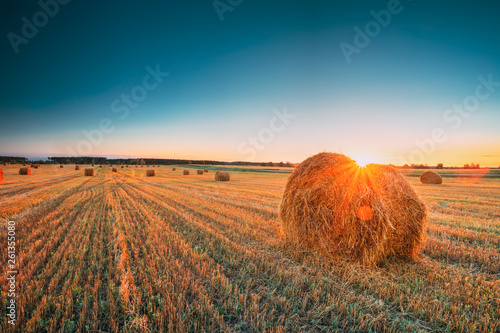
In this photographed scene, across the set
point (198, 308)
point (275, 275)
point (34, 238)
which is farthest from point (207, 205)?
point (198, 308)

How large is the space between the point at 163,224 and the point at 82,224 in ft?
8.13

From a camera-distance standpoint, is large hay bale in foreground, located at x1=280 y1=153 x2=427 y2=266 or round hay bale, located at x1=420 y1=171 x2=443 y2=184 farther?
round hay bale, located at x1=420 y1=171 x2=443 y2=184

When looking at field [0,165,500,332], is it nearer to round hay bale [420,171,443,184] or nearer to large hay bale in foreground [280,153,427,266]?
large hay bale in foreground [280,153,427,266]

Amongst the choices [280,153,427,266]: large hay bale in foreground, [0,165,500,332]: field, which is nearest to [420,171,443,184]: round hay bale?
[0,165,500,332]: field

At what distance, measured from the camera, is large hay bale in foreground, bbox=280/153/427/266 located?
4.34 metres

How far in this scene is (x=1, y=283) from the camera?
3475 mm

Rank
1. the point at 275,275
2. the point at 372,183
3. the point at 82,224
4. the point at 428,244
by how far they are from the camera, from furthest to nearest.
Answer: the point at 82,224 → the point at 428,244 → the point at 372,183 → the point at 275,275

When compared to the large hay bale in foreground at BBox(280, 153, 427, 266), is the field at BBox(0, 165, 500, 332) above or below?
below

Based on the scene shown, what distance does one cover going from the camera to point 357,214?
172 inches

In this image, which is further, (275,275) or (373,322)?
(275,275)

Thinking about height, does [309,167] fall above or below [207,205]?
above

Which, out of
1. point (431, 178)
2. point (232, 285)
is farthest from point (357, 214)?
point (431, 178)

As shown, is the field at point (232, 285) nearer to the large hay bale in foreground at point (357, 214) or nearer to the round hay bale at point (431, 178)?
the large hay bale in foreground at point (357, 214)

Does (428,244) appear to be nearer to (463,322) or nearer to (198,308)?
(463,322)
